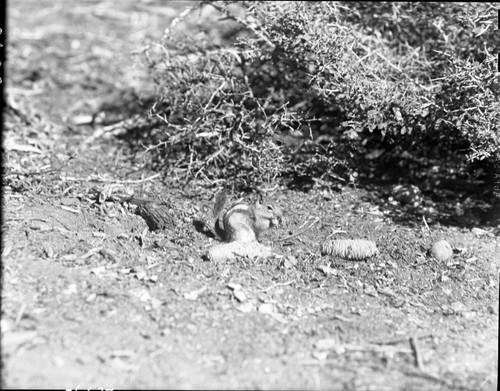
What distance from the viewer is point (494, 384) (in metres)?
3.14

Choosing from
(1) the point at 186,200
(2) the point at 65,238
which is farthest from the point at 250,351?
(1) the point at 186,200

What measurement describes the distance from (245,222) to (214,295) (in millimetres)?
678

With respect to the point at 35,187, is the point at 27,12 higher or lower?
higher

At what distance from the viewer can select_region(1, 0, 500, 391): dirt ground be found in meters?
3.12

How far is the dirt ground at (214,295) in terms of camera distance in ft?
10.2

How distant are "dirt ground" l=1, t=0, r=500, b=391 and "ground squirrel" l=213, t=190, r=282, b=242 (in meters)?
0.11

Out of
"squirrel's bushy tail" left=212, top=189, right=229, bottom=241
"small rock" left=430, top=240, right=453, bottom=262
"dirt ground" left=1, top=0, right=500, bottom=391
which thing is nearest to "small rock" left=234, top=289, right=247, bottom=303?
"dirt ground" left=1, top=0, right=500, bottom=391

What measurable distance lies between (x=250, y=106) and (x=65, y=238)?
6.20ft

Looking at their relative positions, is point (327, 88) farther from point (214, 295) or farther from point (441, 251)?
point (214, 295)

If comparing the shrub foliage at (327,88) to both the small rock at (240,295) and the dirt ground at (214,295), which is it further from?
the small rock at (240,295)

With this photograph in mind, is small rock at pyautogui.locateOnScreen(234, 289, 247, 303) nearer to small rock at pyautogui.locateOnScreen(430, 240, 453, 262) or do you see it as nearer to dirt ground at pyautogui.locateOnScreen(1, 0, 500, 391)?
dirt ground at pyautogui.locateOnScreen(1, 0, 500, 391)

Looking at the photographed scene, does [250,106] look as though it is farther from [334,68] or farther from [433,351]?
[433,351]

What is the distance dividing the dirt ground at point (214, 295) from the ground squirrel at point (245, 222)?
11cm

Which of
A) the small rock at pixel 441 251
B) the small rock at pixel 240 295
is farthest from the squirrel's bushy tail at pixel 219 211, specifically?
the small rock at pixel 441 251
